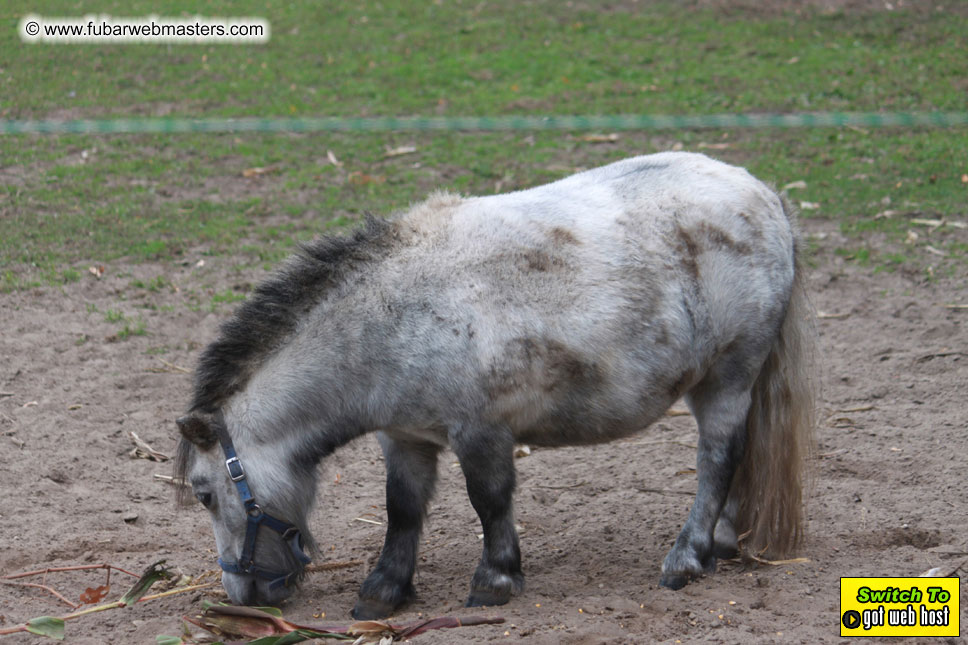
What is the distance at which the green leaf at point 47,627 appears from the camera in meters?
4.14

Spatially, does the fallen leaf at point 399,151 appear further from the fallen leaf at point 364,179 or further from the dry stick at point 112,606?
the dry stick at point 112,606

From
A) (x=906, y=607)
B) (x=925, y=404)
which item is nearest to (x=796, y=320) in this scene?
(x=906, y=607)

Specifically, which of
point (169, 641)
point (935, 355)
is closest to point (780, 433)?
point (935, 355)

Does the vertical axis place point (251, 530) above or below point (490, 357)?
below

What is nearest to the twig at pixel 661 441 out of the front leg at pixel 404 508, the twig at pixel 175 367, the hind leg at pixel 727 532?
the hind leg at pixel 727 532

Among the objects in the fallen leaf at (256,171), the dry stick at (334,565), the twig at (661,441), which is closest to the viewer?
the dry stick at (334,565)

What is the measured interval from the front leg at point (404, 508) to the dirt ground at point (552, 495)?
0.61 ft

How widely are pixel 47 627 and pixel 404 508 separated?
5.12ft

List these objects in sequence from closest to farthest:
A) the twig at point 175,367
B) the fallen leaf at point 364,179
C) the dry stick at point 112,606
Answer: the dry stick at point 112,606 < the twig at point 175,367 < the fallen leaf at point 364,179

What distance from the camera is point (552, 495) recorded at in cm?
580

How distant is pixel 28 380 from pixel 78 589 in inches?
102

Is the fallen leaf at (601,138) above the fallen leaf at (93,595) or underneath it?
above

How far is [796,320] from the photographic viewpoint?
494 centimetres

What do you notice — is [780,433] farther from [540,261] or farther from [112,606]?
[112,606]
